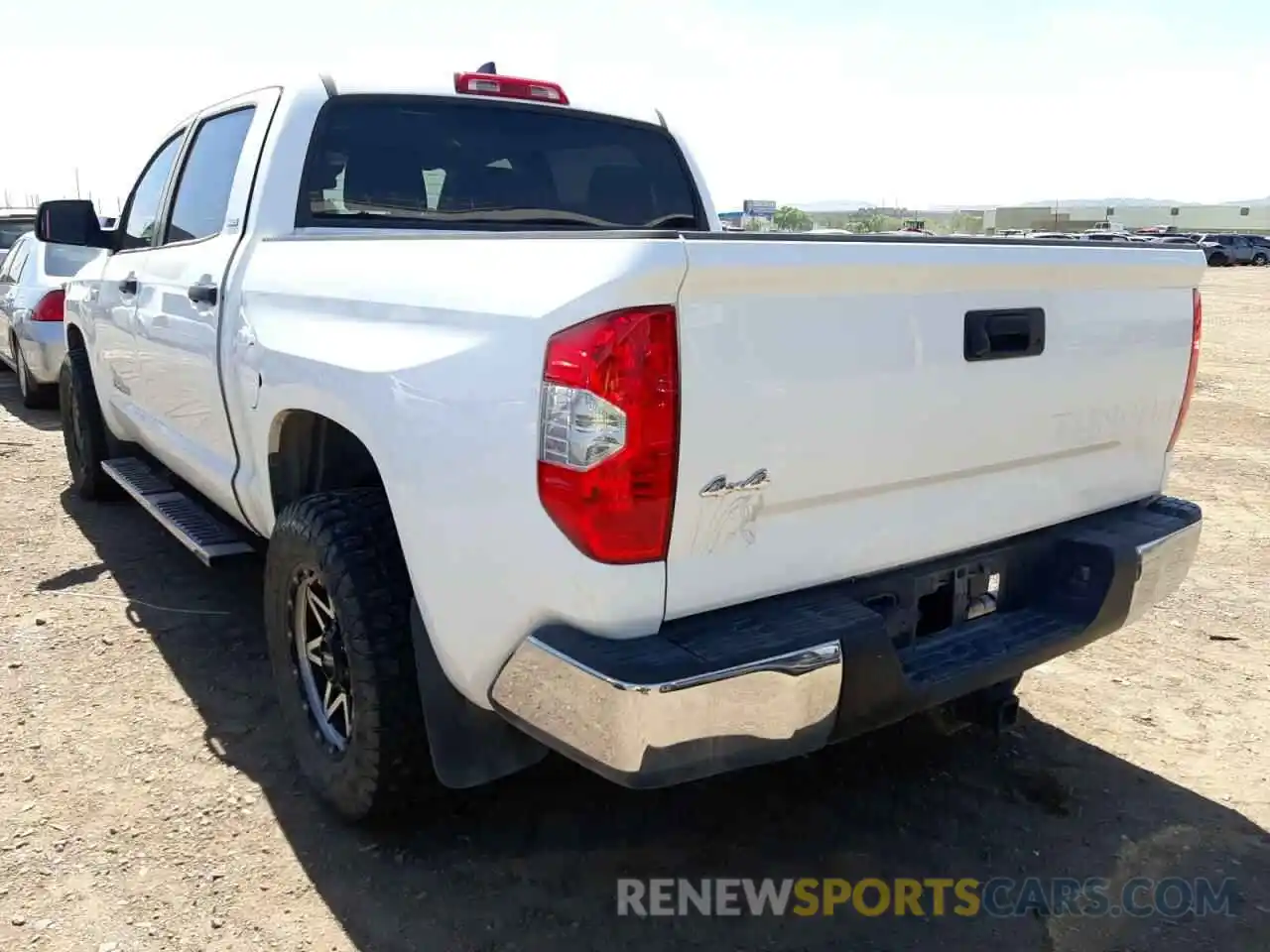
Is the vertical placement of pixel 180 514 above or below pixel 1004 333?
below

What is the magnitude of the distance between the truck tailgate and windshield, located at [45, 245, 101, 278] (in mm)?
8371

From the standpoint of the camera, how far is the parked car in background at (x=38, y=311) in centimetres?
841

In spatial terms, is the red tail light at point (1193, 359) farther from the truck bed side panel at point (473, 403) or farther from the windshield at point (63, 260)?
the windshield at point (63, 260)

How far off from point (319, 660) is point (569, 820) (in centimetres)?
82

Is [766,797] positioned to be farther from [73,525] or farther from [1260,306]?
[1260,306]

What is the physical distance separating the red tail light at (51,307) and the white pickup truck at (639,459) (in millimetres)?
5493

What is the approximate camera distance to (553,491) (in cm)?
199

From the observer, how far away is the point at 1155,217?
308ft

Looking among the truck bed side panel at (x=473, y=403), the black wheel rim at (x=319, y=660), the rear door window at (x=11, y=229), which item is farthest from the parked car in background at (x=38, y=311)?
the truck bed side panel at (x=473, y=403)

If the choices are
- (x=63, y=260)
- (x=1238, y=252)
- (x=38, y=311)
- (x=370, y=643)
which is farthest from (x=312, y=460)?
(x=1238, y=252)

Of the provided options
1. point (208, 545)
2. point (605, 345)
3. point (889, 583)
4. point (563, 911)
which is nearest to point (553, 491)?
point (605, 345)

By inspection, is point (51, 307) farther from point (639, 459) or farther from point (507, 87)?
point (639, 459)

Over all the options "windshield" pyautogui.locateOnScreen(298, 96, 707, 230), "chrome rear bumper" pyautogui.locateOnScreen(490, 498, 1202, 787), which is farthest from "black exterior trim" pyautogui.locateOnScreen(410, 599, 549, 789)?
"windshield" pyautogui.locateOnScreen(298, 96, 707, 230)

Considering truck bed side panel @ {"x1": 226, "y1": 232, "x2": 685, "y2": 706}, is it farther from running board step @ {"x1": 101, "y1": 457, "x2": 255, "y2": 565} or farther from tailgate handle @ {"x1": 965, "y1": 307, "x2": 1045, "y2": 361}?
running board step @ {"x1": 101, "y1": 457, "x2": 255, "y2": 565}
